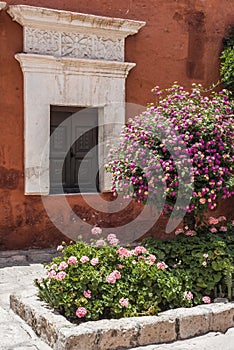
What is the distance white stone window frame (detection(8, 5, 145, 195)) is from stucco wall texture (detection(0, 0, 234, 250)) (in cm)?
12

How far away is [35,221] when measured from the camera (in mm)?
6359

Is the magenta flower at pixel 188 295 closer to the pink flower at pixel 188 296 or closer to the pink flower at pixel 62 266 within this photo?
the pink flower at pixel 188 296

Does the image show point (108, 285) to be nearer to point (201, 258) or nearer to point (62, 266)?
point (62, 266)

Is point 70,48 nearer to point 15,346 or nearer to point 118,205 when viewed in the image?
point 118,205

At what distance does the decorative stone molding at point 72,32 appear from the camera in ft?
19.9

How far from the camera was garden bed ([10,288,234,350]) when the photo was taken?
133 inches

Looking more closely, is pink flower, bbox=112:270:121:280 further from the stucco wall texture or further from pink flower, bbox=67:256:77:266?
the stucco wall texture

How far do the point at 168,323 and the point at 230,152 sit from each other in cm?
169

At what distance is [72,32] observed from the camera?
20.9 ft

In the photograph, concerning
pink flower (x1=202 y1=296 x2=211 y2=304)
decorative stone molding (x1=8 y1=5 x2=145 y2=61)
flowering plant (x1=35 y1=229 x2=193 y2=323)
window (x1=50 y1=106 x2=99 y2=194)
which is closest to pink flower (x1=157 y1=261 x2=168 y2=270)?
flowering plant (x1=35 y1=229 x2=193 y2=323)

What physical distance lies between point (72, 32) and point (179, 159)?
2.81 meters

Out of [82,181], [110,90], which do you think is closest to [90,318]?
[82,181]

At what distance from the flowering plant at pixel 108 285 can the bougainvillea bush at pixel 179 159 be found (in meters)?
0.60

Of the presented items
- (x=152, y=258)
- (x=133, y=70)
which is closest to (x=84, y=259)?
(x=152, y=258)
